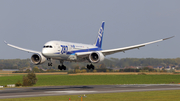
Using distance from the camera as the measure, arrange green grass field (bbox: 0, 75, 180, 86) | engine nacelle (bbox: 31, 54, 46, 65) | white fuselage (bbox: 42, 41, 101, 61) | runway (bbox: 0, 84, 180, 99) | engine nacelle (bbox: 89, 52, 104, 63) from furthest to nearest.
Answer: green grass field (bbox: 0, 75, 180, 86) → runway (bbox: 0, 84, 180, 99) → engine nacelle (bbox: 89, 52, 104, 63) → engine nacelle (bbox: 31, 54, 46, 65) → white fuselage (bbox: 42, 41, 101, 61)

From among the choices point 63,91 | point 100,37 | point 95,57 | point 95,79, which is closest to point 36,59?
point 95,57

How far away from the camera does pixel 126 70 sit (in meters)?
143

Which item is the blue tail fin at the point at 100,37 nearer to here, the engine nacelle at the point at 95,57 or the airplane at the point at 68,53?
the airplane at the point at 68,53

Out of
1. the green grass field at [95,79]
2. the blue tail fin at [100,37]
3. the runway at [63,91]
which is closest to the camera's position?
the runway at [63,91]

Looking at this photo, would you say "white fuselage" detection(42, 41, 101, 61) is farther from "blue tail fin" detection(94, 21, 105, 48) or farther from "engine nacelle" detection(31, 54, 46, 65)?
"blue tail fin" detection(94, 21, 105, 48)

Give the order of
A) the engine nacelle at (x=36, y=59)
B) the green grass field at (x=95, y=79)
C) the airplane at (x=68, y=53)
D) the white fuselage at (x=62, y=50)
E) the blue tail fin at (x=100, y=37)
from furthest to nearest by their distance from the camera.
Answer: the green grass field at (x=95, y=79)
the blue tail fin at (x=100, y=37)
the engine nacelle at (x=36, y=59)
the airplane at (x=68, y=53)
the white fuselage at (x=62, y=50)

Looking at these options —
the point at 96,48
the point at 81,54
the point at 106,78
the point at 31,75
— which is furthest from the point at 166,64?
the point at 81,54

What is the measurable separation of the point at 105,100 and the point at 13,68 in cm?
13926

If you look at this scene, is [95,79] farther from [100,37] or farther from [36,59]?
[36,59]

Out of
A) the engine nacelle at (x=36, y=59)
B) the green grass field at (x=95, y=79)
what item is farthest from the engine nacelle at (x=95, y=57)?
the green grass field at (x=95, y=79)

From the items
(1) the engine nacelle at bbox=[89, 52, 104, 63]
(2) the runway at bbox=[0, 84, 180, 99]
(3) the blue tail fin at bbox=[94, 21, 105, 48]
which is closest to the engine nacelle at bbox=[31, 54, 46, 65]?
(1) the engine nacelle at bbox=[89, 52, 104, 63]

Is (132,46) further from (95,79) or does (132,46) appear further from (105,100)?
(95,79)

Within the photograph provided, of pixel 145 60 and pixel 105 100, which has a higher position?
pixel 145 60

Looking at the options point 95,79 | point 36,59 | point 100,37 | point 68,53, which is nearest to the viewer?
point 68,53
